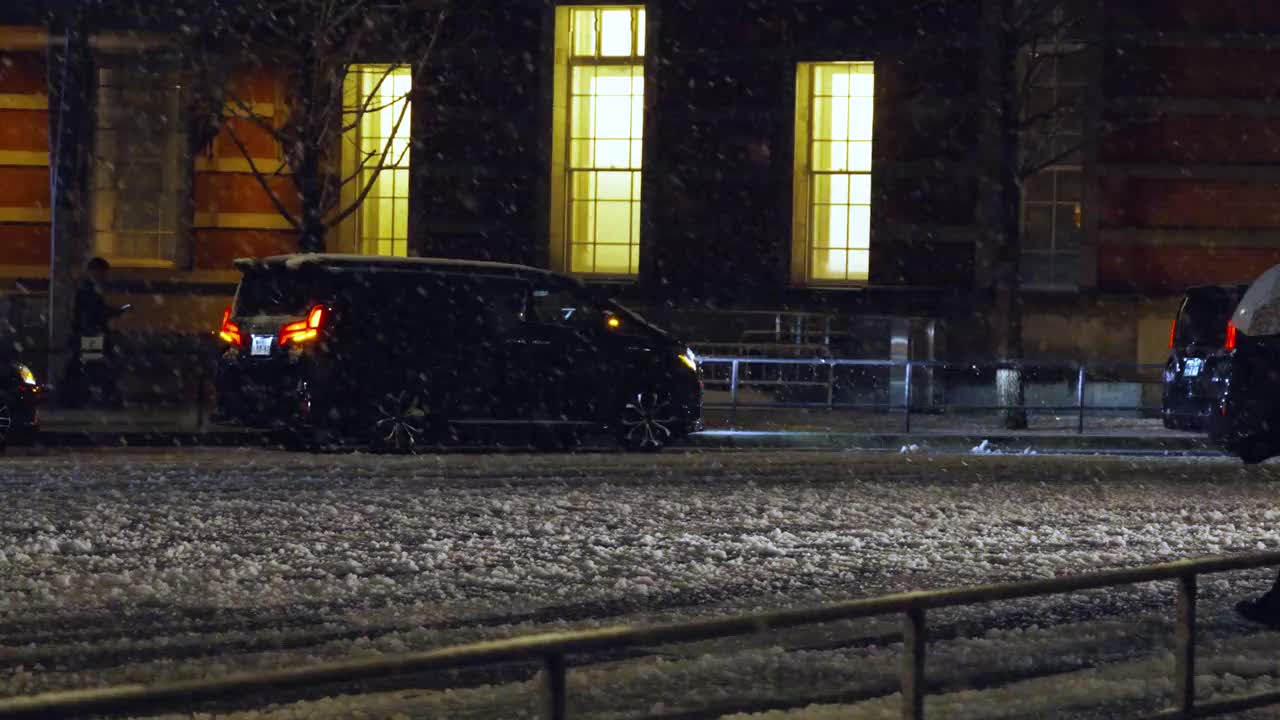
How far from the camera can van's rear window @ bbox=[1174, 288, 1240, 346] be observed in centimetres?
2156

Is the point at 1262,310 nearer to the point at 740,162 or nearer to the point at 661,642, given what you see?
the point at 661,642

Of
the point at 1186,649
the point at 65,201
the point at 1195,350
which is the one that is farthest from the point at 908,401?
the point at 1186,649

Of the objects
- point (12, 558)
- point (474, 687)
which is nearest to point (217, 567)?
point (12, 558)

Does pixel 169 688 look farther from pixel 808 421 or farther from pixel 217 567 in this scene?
pixel 808 421

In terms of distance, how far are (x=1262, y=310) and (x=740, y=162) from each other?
2389 centimetres

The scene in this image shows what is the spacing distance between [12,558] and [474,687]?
198 inches

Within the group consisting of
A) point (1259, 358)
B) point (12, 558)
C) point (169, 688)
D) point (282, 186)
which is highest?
point (282, 186)

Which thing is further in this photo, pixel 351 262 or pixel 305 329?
pixel 351 262

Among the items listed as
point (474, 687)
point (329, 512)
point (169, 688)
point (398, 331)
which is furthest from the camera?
point (398, 331)

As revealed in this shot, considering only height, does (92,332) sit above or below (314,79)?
Result: below

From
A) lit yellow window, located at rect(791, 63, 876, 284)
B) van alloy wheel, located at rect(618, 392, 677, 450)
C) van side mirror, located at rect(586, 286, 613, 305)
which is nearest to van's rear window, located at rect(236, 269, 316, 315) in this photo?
van side mirror, located at rect(586, 286, 613, 305)

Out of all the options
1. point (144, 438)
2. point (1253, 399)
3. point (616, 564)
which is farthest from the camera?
point (144, 438)

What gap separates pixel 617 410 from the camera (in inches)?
800

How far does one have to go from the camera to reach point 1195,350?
2158cm
